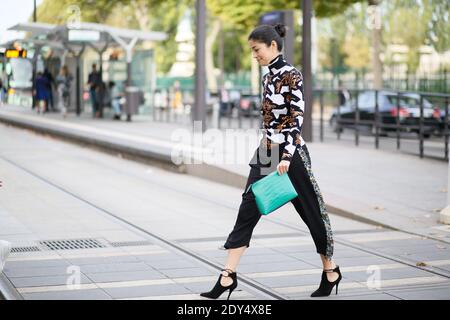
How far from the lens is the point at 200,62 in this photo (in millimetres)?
20031

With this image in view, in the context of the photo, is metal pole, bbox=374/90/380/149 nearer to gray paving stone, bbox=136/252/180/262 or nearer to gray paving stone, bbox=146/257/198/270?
gray paving stone, bbox=136/252/180/262

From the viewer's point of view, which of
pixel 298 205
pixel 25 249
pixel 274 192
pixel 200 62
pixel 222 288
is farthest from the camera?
pixel 200 62

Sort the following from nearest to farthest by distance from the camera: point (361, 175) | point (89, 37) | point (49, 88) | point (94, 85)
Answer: point (361, 175), point (89, 37), point (94, 85), point (49, 88)

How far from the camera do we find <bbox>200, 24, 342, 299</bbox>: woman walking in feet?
19.7

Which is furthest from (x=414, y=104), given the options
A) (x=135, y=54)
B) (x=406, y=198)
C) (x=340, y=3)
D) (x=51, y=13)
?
(x=340, y=3)

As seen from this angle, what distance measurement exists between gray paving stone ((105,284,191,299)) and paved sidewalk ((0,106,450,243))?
3437mm

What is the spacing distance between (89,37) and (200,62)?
28.4 feet

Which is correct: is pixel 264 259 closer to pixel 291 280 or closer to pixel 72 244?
pixel 291 280

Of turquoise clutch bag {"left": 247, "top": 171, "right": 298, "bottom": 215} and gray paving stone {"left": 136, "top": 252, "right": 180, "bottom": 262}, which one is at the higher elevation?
turquoise clutch bag {"left": 247, "top": 171, "right": 298, "bottom": 215}

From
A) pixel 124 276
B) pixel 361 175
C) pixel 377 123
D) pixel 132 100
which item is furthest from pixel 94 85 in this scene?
pixel 124 276

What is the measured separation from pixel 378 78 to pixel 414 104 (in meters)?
21.6

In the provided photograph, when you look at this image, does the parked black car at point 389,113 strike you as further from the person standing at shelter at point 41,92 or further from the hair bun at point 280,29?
the person standing at shelter at point 41,92

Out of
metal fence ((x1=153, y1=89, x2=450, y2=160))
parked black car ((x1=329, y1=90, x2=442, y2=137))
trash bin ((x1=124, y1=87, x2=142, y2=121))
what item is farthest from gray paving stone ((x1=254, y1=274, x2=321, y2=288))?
trash bin ((x1=124, y1=87, x2=142, y2=121))

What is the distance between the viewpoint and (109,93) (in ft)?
100
